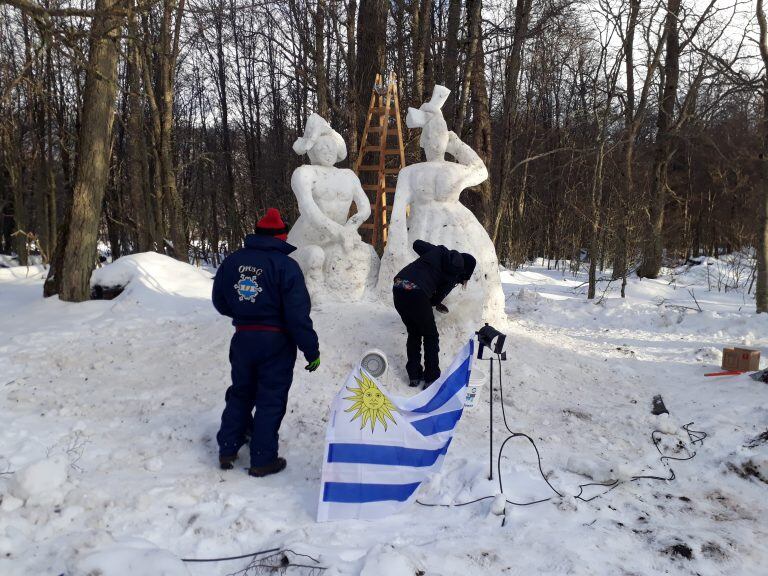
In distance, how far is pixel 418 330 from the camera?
4.71 metres

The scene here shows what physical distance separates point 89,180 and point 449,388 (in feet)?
23.6

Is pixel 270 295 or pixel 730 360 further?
pixel 730 360

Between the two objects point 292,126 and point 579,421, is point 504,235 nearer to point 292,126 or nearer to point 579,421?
point 292,126

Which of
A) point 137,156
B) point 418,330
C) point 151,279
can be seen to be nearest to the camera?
point 418,330

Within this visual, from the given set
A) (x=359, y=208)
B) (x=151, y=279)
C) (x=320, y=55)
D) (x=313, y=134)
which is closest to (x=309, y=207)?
(x=359, y=208)

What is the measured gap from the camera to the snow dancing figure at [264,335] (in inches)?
131

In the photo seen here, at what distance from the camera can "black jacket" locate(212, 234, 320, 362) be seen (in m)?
3.32

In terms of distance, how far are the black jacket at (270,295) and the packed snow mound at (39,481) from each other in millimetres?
1265

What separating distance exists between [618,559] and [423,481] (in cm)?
108

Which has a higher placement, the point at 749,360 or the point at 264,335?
the point at 264,335

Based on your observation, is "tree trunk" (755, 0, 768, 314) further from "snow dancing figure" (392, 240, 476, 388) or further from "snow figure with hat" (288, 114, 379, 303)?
"snow figure with hat" (288, 114, 379, 303)

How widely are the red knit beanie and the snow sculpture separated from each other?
2.34 m

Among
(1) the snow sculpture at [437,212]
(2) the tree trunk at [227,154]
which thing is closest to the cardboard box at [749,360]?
(1) the snow sculpture at [437,212]

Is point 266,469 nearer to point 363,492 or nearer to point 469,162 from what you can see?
point 363,492
